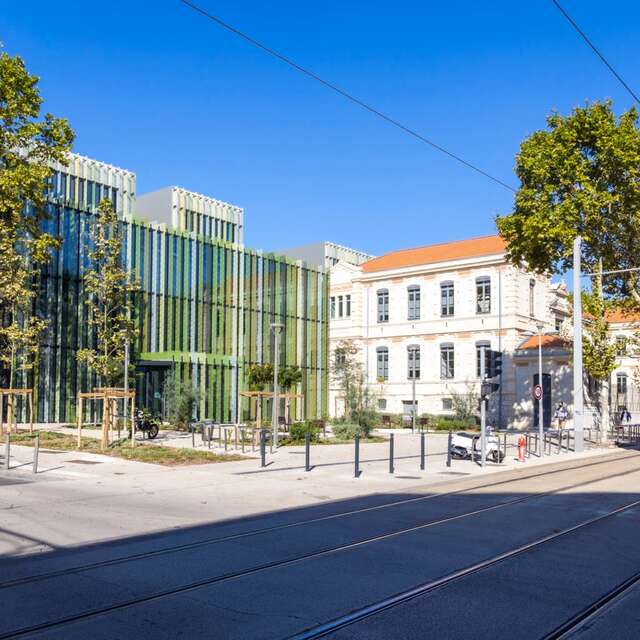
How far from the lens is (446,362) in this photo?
54.1m

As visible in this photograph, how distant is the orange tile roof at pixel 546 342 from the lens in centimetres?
4797

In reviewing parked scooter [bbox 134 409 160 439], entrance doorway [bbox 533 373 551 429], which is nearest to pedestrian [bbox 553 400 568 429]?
Answer: entrance doorway [bbox 533 373 551 429]

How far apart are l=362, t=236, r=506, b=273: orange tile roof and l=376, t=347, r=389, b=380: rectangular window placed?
6.35m

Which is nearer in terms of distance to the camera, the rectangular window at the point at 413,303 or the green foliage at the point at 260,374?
the green foliage at the point at 260,374

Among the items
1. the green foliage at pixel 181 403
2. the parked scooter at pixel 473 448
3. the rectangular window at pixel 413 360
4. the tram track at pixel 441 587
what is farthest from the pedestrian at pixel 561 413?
the tram track at pixel 441 587

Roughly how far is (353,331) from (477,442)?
34574 millimetres

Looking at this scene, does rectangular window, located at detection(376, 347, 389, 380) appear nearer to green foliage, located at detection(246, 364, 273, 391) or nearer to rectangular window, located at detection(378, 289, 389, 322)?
rectangular window, located at detection(378, 289, 389, 322)

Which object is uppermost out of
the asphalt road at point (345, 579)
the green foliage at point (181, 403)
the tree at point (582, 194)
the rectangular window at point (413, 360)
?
the tree at point (582, 194)

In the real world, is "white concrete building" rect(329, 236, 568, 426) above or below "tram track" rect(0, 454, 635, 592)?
above

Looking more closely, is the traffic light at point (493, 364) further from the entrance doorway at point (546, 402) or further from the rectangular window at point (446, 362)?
the rectangular window at point (446, 362)

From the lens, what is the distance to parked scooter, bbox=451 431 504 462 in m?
23.9

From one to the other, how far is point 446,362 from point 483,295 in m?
5.60

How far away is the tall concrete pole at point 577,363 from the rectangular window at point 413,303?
24.4 metres

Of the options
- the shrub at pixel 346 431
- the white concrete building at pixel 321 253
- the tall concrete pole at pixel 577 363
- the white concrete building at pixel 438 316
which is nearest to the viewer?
the tall concrete pole at pixel 577 363
